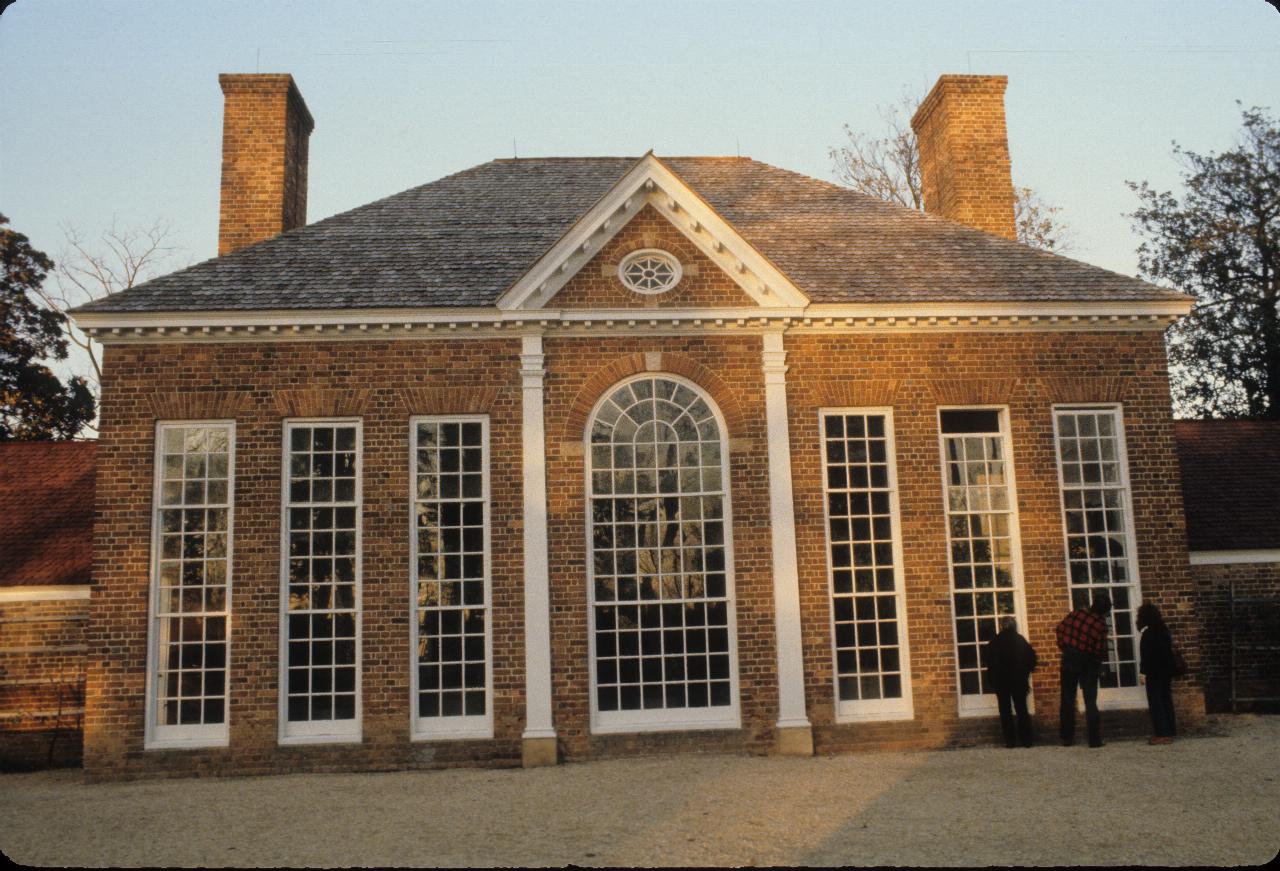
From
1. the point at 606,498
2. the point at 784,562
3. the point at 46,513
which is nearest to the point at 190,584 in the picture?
the point at 46,513

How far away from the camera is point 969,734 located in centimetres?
1425

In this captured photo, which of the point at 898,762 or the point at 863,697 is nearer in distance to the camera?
the point at 898,762

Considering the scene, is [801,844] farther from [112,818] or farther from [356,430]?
[356,430]

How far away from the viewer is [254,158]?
58.1 feet

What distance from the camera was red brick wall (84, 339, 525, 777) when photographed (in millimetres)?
13539

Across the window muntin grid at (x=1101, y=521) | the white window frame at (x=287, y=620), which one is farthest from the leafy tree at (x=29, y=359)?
the window muntin grid at (x=1101, y=521)

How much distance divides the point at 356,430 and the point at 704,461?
4.96 meters

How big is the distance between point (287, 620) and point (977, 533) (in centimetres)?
986

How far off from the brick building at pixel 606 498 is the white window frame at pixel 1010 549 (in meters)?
0.04

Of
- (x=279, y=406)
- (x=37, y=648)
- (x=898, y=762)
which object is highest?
(x=279, y=406)

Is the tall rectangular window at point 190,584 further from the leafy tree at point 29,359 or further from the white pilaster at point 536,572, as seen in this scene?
the leafy tree at point 29,359

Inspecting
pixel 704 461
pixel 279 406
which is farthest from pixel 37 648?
pixel 704 461

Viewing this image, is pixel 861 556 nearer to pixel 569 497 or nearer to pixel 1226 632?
pixel 569 497

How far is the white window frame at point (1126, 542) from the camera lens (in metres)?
14.6
